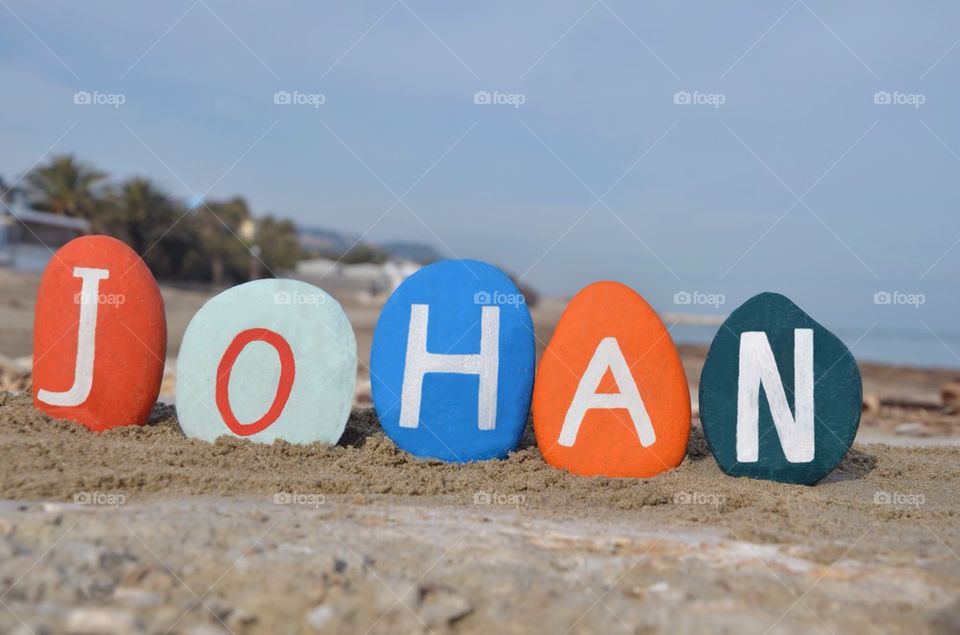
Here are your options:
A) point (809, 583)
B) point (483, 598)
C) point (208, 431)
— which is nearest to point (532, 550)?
point (483, 598)

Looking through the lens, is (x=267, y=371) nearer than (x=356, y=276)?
Yes

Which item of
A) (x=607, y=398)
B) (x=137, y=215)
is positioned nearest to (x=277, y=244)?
(x=137, y=215)

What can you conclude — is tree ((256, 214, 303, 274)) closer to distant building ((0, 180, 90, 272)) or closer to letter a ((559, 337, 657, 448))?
distant building ((0, 180, 90, 272))

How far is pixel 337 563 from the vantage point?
2730mm

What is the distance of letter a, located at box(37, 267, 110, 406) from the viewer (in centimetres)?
504

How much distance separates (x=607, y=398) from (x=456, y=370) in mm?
905
